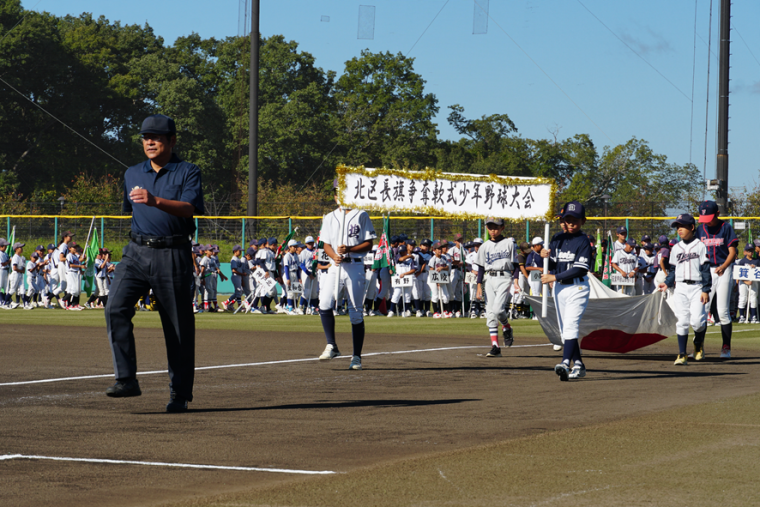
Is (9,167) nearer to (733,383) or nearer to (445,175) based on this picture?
(445,175)

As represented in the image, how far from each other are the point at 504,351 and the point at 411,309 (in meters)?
12.6

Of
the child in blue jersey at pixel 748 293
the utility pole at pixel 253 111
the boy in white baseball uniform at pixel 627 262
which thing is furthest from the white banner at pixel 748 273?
the utility pole at pixel 253 111

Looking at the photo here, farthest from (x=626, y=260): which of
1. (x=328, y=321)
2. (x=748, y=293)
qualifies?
(x=328, y=321)

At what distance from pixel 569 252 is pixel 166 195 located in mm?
5023

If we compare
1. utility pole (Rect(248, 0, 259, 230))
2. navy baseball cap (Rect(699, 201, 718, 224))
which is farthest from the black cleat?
utility pole (Rect(248, 0, 259, 230))

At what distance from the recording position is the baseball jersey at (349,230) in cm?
1218

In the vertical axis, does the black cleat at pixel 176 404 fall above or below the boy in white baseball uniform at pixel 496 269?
below

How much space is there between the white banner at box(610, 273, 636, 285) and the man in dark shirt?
64.3 feet

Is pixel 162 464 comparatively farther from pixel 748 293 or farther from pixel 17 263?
pixel 17 263

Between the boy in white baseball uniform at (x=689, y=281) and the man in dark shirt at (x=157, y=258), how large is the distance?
25.4ft

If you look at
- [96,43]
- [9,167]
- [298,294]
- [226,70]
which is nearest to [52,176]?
[9,167]

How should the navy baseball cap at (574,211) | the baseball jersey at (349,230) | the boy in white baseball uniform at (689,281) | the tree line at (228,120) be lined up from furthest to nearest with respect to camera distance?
the tree line at (228,120)
the boy in white baseball uniform at (689,281)
the baseball jersey at (349,230)
the navy baseball cap at (574,211)

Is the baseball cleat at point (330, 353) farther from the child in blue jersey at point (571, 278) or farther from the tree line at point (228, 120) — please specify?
the tree line at point (228, 120)

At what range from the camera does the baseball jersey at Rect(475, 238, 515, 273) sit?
14031 mm
